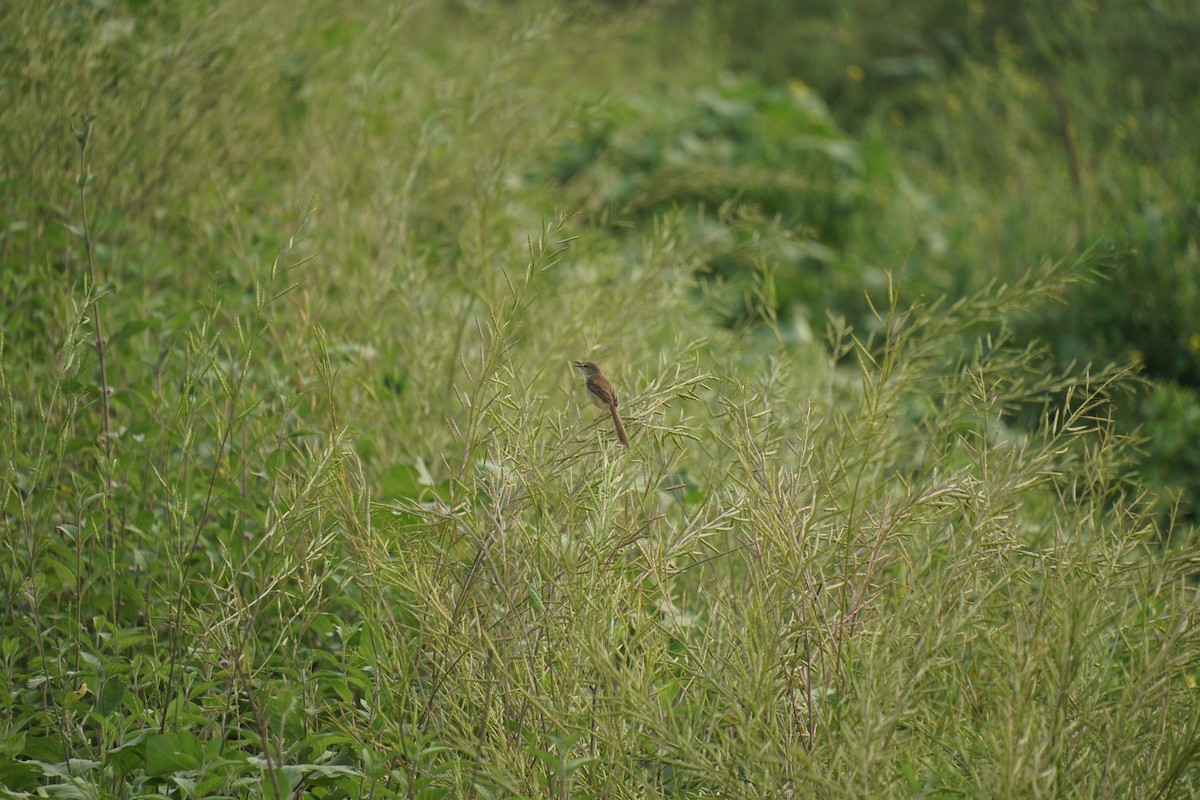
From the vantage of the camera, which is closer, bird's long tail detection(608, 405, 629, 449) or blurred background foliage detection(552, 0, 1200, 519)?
bird's long tail detection(608, 405, 629, 449)

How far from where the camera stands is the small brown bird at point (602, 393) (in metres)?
1.67

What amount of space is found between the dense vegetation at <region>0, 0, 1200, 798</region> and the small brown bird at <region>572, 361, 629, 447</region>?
0.03 meters

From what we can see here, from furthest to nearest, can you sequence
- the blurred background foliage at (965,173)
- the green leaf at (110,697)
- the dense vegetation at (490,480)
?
the blurred background foliage at (965,173) < the green leaf at (110,697) < the dense vegetation at (490,480)

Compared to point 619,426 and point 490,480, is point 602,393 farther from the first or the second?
point 490,480

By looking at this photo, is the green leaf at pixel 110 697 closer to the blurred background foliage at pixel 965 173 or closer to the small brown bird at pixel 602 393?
the small brown bird at pixel 602 393

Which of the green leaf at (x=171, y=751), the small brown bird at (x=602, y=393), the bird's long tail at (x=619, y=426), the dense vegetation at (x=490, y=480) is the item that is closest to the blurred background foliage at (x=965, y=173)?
the dense vegetation at (x=490, y=480)

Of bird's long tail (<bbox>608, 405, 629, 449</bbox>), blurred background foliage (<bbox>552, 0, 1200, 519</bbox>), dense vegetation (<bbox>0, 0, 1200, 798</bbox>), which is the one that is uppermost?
bird's long tail (<bbox>608, 405, 629, 449</bbox>)

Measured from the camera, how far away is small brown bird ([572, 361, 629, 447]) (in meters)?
1.67

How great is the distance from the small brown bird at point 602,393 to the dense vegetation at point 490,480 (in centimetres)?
3

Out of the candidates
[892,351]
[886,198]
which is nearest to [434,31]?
[886,198]

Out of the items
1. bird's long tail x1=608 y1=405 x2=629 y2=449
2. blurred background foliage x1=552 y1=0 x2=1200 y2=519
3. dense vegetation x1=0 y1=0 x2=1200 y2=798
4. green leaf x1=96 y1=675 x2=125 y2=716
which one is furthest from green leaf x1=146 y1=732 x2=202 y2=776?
blurred background foliage x1=552 y1=0 x2=1200 y2=519

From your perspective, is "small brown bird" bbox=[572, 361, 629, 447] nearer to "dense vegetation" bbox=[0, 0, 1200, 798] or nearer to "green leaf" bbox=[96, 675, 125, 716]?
"dense vegetation" bbox=[0, 0, 1200, 798]

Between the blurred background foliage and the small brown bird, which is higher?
the small brown bird

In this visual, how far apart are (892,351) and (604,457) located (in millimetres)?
435
